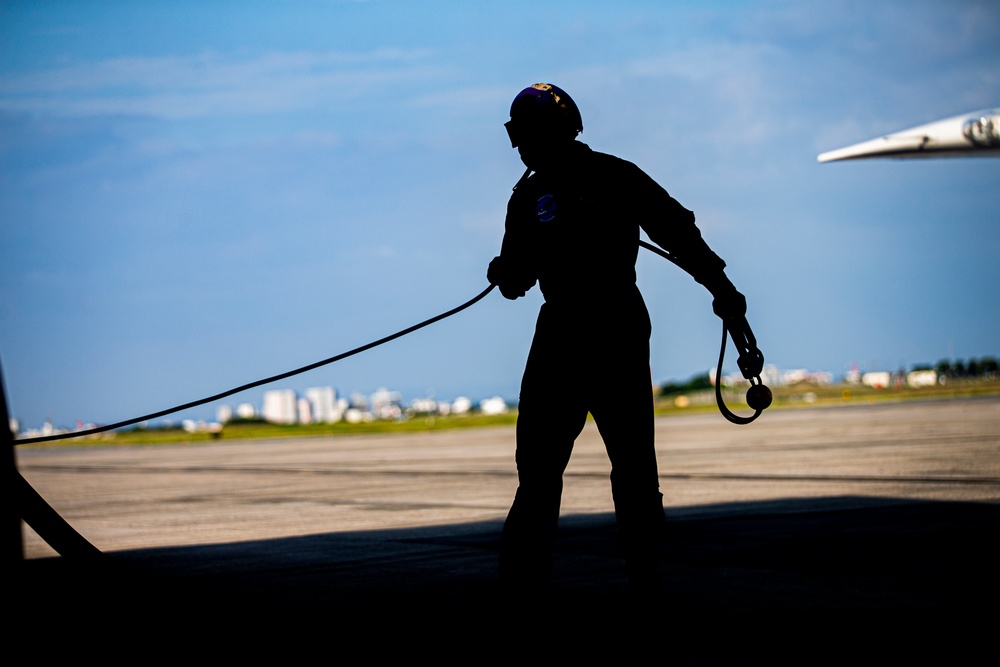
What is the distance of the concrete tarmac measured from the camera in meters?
4.02

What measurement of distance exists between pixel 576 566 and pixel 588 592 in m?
0.87

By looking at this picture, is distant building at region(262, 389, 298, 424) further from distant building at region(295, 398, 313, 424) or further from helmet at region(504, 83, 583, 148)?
helmet at region(504, 83, 583, 148)

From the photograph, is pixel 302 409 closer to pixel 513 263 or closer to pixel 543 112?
pixel 513 263

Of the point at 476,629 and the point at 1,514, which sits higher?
the point at 1,514

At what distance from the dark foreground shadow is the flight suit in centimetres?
29

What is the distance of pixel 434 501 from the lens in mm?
10398

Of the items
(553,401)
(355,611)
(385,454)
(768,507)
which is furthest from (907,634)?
(385,454)

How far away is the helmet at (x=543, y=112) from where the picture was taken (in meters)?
4.07

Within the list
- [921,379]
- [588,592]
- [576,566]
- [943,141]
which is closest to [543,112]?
[588,592]

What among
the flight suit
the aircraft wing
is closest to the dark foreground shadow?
the flight suit

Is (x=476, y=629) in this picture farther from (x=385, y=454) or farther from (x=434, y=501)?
(x=385, y=454)

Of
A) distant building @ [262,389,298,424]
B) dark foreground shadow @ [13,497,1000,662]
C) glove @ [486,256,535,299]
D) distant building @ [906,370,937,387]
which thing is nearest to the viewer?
dark foreground shadow @ [13,497,1000,662]

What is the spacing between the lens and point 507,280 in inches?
163

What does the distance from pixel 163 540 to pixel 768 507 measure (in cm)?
445
